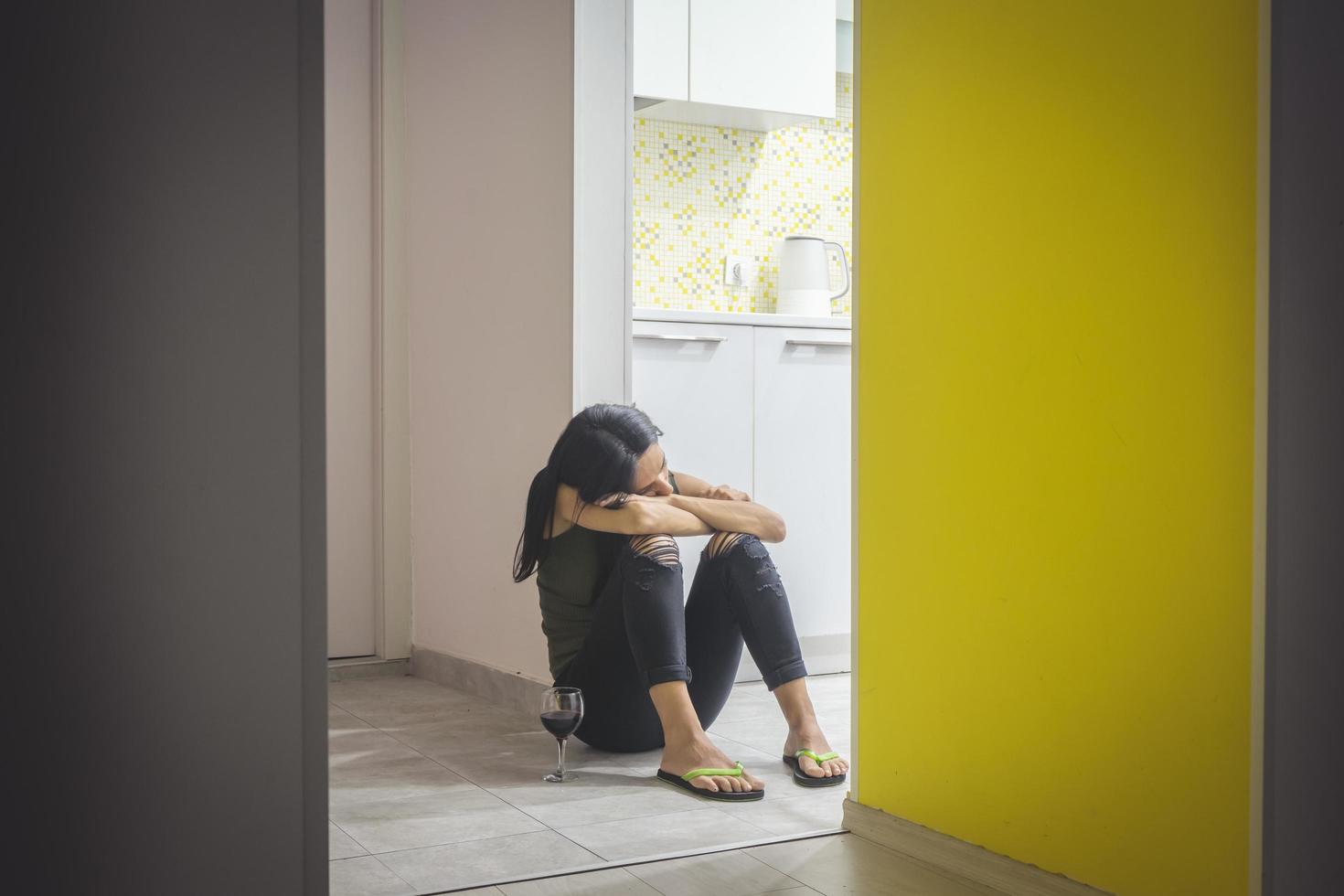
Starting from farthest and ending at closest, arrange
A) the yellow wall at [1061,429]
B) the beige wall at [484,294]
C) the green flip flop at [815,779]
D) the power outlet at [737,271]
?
the power outlet at [737,271], the beige wall at [484,294], the green flip flop at [815,779], the yellow wall at [1061,429]

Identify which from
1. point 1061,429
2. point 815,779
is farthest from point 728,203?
point 1061,429

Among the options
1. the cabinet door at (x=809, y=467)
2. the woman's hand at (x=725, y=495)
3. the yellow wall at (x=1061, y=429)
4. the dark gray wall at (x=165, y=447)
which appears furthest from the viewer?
the cabinet door at (x=809, y=467)

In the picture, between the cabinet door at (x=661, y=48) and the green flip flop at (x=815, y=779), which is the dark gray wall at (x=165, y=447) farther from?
the cabinet door at (x=661, y=48)

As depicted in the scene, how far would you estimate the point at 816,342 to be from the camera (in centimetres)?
342

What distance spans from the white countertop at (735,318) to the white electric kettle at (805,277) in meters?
0.62

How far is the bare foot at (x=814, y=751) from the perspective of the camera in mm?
2416

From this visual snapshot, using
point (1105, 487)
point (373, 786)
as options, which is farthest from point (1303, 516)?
point (373, 786)

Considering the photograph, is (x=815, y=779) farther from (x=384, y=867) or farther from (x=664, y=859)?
(x=384, y=867)

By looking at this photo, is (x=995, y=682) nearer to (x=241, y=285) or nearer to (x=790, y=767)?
(x=790, y=767)

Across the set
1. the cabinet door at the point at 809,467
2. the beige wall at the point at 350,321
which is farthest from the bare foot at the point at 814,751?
Result: the beige wall at the point at 350,321

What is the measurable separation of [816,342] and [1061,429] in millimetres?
1759

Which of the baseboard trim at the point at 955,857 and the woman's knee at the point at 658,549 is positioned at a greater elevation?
the woman's knee at the point at 658,549

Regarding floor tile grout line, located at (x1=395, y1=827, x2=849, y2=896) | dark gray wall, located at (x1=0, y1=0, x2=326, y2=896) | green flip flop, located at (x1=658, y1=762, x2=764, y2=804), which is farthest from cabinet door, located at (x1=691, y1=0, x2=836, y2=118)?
dark gray wall, located at (x1=0, y1=0, x2=326, y2=896)

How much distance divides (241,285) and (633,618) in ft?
5.20
